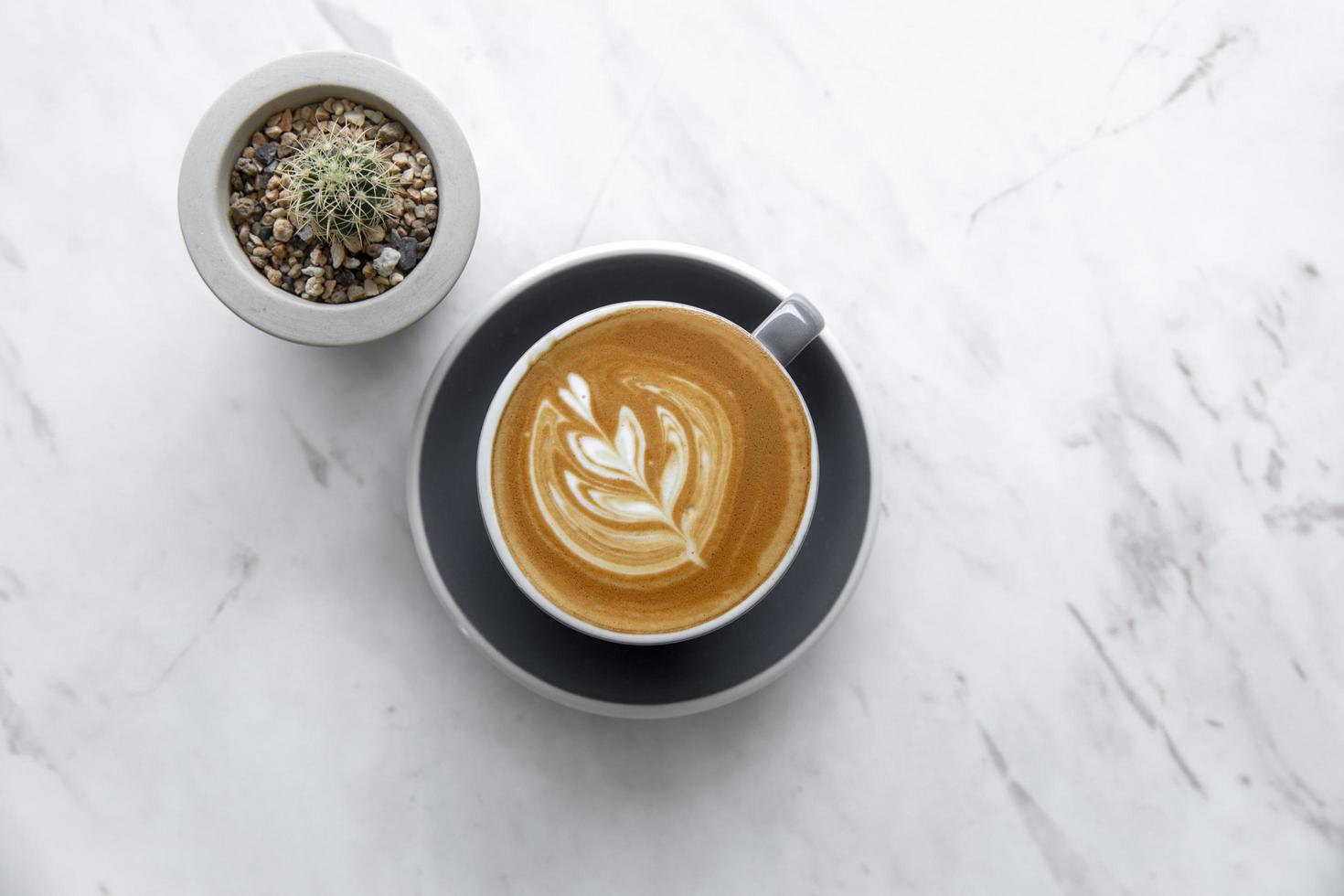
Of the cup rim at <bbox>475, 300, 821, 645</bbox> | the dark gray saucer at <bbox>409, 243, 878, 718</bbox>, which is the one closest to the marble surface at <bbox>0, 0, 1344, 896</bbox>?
the dark gray saucer at <bbox>409, 243, 878, 718</bbox>

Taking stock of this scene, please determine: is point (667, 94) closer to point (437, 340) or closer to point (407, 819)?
point (437, 340)

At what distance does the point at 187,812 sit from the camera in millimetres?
1507

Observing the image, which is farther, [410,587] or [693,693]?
[410,587]

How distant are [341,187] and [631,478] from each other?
541mm

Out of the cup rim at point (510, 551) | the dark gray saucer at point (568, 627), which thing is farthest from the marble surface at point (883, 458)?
the cup rim at point (510, 551)

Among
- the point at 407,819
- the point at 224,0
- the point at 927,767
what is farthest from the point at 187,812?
the point at 224,0

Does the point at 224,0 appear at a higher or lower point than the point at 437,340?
higher

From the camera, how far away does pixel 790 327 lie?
1.29 meters

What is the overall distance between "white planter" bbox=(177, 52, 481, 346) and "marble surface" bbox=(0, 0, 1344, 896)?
0.80 feet

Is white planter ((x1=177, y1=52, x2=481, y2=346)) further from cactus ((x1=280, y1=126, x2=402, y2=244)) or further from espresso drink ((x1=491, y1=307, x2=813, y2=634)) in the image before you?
espresso drink ((x1=491, y1=307, x2=813, y2=634))

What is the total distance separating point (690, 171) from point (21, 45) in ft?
3.55

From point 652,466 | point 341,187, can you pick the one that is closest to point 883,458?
point 652,466

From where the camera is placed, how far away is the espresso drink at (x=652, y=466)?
4.09 ft

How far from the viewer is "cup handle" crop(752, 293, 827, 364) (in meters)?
1.29
